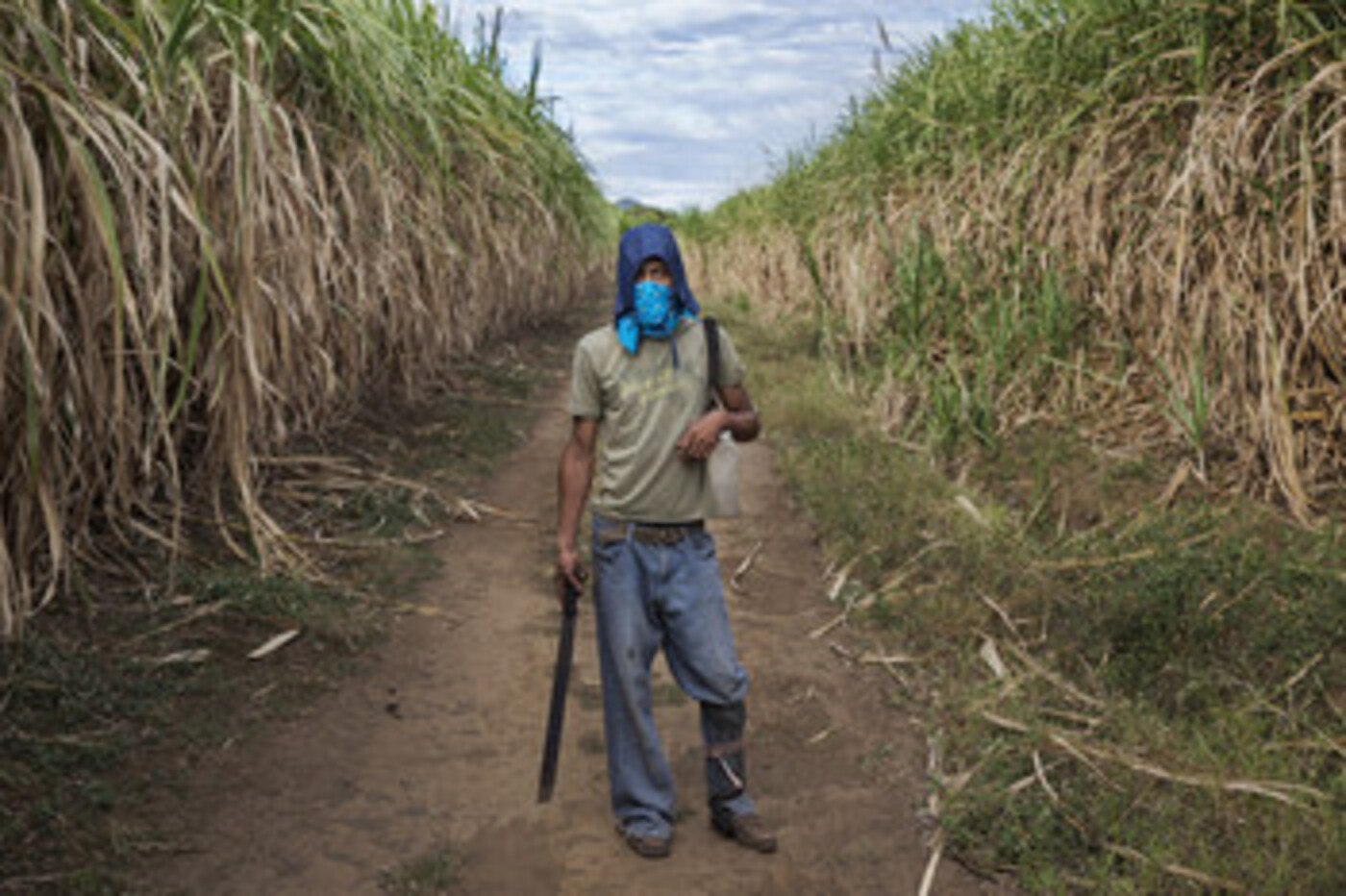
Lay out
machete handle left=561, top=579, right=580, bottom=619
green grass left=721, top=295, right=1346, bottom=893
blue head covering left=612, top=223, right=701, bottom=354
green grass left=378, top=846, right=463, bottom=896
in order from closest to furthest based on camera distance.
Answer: green grass left=378, top=846, right=463, bottom=896
green grass left=721, top=295, right=1346, bottom=893
blue head covering left=612, top=223, right=701, bottom=354
machete handle left=561, top=579, right=580, bottom=619

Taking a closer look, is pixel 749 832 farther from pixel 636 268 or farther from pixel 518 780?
pixel 636 268

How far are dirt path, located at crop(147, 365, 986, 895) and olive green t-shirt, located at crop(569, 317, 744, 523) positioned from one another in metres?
0.89

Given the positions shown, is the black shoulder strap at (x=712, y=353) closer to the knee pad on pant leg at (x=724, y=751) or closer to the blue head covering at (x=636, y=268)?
the blue head covering at (x=636, y=268)

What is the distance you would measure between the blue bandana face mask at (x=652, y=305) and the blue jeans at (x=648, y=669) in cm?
55

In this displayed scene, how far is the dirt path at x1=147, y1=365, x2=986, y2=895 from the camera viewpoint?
278 centimetres

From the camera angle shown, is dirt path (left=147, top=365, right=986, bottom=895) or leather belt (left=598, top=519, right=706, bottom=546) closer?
dirt path (left=147, top=365, right=986, bottom=895)

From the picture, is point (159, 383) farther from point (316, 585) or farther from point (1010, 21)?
point (1010, 21)

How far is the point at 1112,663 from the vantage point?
3.72 meters

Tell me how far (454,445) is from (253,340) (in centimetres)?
326

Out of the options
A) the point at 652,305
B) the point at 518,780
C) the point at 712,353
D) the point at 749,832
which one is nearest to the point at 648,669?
the point at 749,832

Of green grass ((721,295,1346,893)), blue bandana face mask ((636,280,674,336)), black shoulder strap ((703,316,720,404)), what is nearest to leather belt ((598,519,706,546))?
black shoulder strap ((703,316,720,404))

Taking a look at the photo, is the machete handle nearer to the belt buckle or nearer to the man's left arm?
the belt buckle

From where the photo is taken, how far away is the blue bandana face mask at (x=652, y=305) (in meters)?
2.91

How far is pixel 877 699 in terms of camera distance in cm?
382
